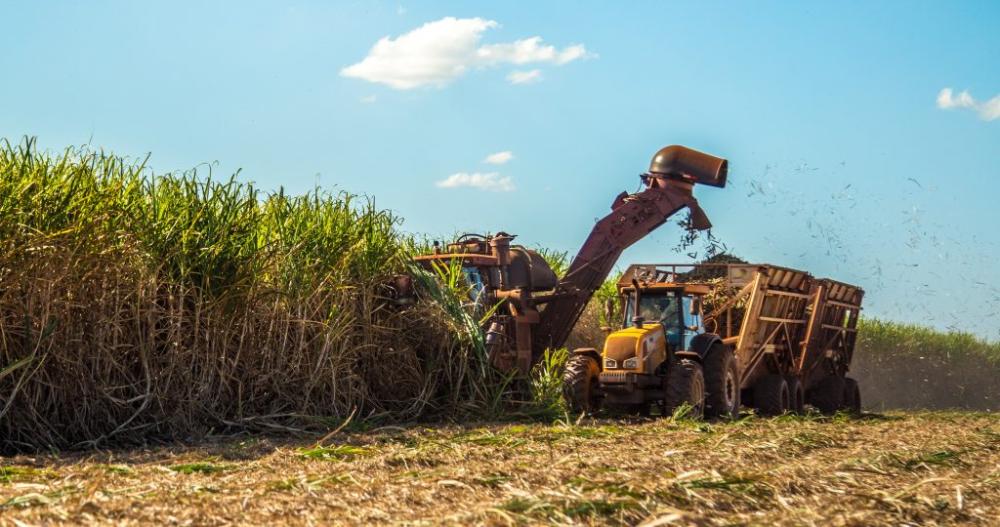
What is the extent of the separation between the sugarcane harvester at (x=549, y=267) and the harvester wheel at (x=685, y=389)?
5.67 feet

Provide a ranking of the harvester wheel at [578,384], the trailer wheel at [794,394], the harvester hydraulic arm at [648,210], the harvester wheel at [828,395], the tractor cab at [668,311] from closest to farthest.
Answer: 1. the harvester wheel at [578,384]
2. the tractor cab at [668,311]
3. the harvester hydraulic arm at [648,210]
4. the trailer wheel at [794,394]
5. the harvester wheel at [828,395]

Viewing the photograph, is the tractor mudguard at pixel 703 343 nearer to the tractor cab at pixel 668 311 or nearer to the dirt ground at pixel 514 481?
the tractor cab at pixel 668 311

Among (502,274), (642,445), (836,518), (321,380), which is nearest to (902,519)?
(836,518)

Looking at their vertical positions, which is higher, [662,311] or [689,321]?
[662,311]

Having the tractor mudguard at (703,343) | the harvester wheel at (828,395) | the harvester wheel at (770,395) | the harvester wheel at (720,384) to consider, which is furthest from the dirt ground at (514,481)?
the harvester wheel at (828,395)

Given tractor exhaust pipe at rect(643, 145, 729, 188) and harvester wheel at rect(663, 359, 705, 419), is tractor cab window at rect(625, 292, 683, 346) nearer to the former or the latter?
harvester wheel at rect(663, 359, 705, 419)

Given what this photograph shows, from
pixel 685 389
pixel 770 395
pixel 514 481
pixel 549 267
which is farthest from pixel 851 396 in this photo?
Result: pixel 514 481

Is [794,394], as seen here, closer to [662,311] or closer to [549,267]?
[662,311]

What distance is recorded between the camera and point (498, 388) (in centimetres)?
1255

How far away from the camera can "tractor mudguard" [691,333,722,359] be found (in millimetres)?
13258

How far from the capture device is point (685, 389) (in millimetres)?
12547

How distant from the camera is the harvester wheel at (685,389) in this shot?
12.5 metres

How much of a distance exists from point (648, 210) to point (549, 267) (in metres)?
1.56

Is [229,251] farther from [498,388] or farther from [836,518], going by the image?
[836,518]
